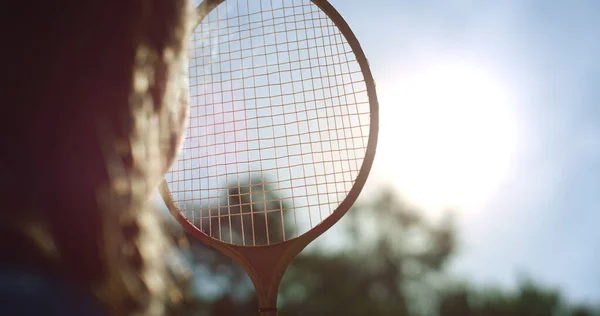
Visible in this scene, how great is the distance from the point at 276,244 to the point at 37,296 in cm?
121

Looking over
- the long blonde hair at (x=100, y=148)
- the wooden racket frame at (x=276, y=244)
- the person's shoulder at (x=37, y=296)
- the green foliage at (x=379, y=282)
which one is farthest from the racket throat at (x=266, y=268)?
the green foliage at (x=379, y=282)

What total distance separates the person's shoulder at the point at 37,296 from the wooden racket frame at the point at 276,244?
1134mm

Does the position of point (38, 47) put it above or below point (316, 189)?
above

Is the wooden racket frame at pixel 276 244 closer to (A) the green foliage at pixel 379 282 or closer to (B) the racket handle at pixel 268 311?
(B) the racket handle at pixel 268 311

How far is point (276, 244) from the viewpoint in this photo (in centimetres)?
146

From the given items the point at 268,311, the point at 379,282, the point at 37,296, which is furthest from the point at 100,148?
the point at 379,282

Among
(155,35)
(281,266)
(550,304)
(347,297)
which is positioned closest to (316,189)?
(281,266)

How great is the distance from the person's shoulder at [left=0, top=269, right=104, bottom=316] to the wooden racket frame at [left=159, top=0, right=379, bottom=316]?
1134 millimetres

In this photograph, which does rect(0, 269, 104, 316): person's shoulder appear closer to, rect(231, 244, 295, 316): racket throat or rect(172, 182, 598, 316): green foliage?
rect(231, 244, 295, 316): racket throat

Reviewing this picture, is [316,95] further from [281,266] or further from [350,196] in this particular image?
[281,266]

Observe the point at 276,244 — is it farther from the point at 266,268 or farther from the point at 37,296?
the point at 37,296

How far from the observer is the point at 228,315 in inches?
377

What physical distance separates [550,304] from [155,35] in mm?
11576

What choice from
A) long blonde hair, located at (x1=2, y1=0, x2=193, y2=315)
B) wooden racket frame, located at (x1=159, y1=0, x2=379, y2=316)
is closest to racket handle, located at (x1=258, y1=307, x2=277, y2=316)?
wooden racket frame, located at (x1=159, y1=0, x2=379, y2=316)
